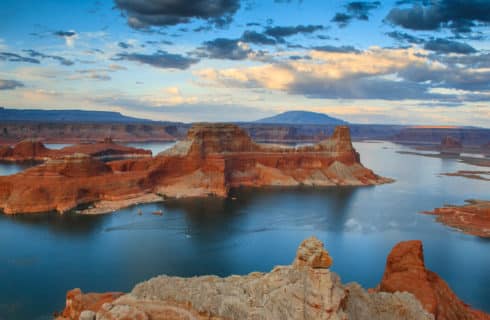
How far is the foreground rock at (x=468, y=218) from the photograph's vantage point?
37.6 metres

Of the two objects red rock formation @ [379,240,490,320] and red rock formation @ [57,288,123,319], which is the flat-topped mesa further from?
red rock formation @ [379,240,490,320]

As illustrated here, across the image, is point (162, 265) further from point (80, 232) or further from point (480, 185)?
point (480, 185)

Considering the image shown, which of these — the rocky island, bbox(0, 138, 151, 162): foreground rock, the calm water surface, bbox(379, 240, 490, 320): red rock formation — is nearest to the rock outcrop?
the calm water surface

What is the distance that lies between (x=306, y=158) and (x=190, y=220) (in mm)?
31563

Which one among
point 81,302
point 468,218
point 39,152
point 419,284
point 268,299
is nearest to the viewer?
point 268,299

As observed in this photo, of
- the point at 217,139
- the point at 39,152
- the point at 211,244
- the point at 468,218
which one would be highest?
the point at 217,139

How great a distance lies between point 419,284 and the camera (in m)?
16.9

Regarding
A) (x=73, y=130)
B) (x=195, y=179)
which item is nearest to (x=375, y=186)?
(x=195, y=179)

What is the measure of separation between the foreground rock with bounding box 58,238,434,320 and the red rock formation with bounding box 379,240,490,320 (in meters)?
3.78

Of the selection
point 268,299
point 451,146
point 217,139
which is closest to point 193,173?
point 217,139

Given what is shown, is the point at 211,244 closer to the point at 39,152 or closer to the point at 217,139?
the point at 217,139

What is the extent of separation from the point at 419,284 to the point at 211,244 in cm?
1776

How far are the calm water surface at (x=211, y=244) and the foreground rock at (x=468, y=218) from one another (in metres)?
1.62

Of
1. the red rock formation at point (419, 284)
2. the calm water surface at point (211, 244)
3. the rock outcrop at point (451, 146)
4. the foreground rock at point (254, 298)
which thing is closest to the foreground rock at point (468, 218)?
the calm water surface at point (211, 244)
